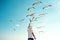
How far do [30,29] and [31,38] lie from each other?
688 mm

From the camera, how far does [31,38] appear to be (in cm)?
970

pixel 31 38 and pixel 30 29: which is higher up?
pixel 30 29

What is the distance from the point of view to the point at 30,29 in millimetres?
10070

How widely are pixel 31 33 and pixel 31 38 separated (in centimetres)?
42
